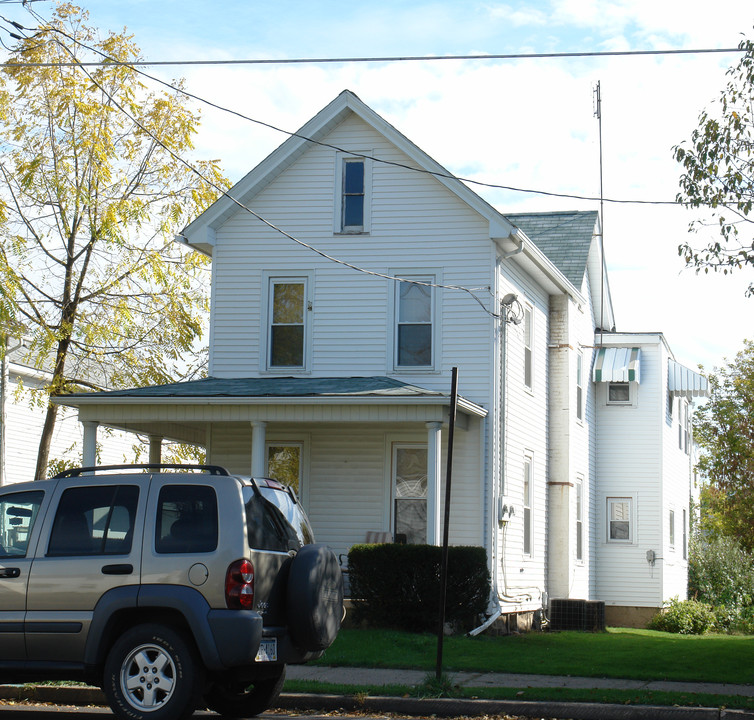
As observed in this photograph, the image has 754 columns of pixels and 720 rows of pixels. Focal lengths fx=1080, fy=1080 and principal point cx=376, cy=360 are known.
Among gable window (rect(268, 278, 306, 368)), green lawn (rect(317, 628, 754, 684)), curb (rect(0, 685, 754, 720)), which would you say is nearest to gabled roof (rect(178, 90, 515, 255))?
gable window (rect(268, 278, 306, 368))

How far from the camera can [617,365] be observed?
996 inches

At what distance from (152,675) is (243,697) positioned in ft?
5.70

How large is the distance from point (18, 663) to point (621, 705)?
16.8ft

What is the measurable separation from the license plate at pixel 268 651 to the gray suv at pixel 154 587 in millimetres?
14

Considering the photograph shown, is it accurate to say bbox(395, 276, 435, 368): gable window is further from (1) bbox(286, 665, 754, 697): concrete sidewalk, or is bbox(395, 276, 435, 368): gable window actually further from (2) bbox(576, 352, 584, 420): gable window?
(1) bbox(286, 665, 754, 697): concrete sidewalk

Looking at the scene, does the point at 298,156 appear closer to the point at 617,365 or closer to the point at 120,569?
the point at 617,365

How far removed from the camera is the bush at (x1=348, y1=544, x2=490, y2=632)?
1570 centimetres

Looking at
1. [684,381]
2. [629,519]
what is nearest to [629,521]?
[629,519]

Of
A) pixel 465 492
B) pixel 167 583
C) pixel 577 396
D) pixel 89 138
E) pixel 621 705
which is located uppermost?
pixel 89 138

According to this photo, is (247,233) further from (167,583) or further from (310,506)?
(167,583)

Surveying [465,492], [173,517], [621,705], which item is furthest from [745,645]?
[173,517]

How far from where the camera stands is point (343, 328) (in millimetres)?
19094

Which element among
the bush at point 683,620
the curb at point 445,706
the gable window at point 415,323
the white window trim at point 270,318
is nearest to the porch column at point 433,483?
the gable window at point 415,323

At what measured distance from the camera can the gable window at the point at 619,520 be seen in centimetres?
2509
